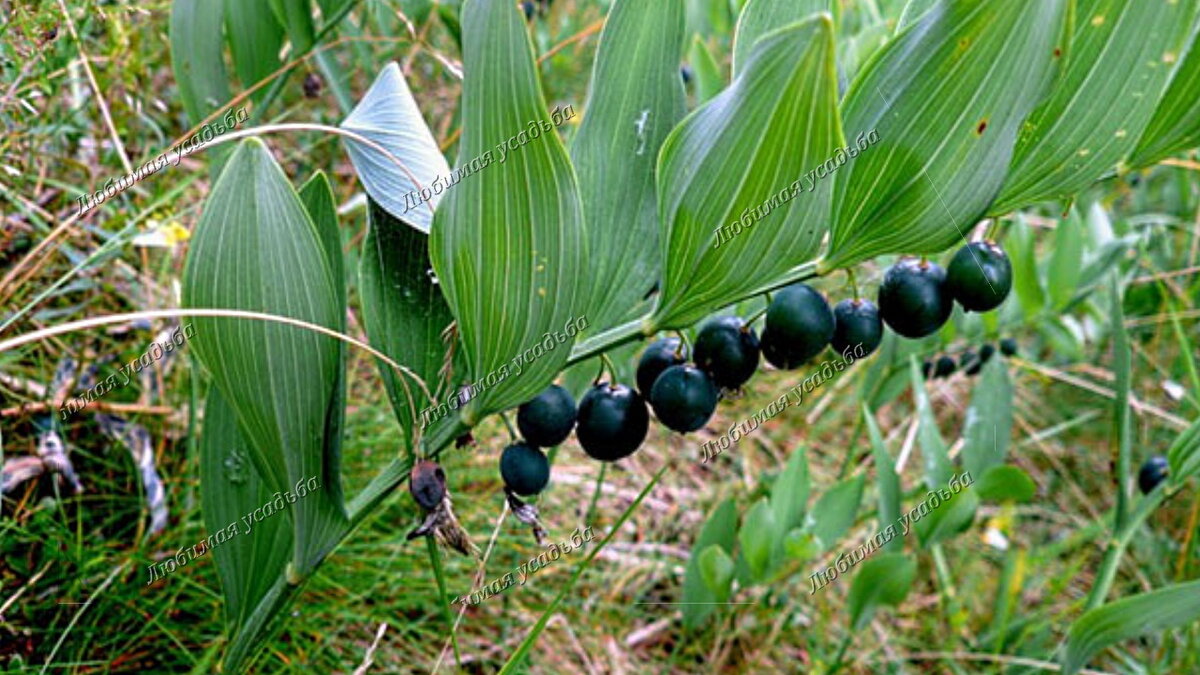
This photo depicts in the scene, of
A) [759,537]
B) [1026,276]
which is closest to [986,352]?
[1026,276]

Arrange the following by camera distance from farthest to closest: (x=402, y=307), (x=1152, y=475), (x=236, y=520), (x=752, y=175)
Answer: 1. (x=1152, y=475)
2. (x=236, y=520)
3. (x=402, y=307)
4. (x=752, y=175)

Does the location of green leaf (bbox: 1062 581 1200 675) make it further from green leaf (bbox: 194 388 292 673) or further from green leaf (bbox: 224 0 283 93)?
green leaf (bbox: 224 0 283 93)

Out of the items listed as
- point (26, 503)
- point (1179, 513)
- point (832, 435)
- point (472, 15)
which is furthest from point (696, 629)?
point (472, 15)

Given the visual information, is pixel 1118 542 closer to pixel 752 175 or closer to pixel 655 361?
pixel 655 361

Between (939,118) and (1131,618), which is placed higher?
(939,118)

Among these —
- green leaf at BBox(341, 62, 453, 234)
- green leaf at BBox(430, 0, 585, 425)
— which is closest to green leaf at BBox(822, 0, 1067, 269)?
green leaf at BBox(430, 0, 585, 425)

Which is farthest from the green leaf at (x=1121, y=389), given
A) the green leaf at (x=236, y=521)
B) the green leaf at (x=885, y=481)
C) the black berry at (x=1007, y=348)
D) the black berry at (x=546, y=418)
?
the green leaf at (x=236, y=521)

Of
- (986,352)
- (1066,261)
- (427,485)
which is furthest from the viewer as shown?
(986,352)
